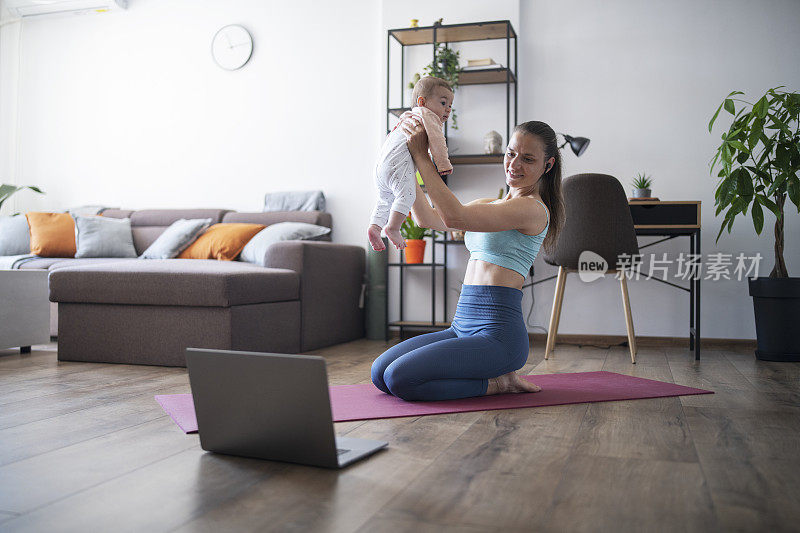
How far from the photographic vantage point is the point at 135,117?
493 centimetres

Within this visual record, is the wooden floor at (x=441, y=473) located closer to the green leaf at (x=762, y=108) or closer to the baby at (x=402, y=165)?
the baby at (x=402, y=165)

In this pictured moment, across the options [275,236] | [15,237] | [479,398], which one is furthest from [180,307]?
[15,237]

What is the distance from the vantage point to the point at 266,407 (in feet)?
4.41

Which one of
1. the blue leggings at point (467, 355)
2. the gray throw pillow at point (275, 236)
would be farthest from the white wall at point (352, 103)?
the blue leggings at point (467, 355)

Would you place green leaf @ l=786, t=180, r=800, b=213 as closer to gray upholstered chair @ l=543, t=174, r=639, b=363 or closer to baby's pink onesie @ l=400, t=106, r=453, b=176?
gray upholstered chair @ l=543, t=174, r=639, b=363

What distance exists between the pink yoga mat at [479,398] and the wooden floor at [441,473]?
2.0 inches

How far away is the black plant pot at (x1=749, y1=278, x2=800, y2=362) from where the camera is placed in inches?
128

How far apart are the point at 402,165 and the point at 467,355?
1.98 ft

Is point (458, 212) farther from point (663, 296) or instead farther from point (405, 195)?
point (663, 296)

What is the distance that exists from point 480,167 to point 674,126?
1.13 meters

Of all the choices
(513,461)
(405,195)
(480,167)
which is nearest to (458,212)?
(405,195)

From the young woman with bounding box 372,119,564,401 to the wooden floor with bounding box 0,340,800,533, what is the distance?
0.17 m

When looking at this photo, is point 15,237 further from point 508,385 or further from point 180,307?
point 508,385

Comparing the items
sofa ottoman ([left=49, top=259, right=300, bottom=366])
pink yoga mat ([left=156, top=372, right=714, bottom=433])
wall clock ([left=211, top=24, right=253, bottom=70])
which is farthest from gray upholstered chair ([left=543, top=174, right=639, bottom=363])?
wall clock ([left=211, top=24, right=253, bottom=70])
